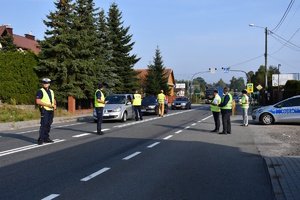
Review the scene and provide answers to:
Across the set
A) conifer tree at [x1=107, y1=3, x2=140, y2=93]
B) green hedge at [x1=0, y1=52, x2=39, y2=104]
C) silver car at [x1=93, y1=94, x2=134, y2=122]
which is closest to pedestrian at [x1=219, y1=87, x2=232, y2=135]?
silver car at [x1=93, y1=94, x2=134, y2=122]

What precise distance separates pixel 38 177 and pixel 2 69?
21017mm

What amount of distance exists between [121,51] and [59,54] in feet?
44.2

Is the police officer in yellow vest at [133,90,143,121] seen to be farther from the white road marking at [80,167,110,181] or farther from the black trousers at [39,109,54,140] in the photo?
the white road marking at [80,167,110,181]

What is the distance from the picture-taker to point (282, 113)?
1698 cm

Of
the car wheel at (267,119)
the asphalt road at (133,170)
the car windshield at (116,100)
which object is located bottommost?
the asphalt road at (133,170)

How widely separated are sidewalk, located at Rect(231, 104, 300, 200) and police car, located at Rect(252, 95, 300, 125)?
8.81m

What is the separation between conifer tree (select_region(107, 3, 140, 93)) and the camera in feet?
128

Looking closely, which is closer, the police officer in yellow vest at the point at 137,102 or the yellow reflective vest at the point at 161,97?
the police officer in yellow vest at the point at 137,102

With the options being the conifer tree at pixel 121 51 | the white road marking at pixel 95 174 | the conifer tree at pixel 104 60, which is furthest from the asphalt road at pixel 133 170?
the conifer tree at pixel 121 51

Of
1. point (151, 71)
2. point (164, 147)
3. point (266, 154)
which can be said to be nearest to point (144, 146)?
point (164, 147)

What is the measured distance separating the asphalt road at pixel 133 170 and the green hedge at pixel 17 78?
15.0m

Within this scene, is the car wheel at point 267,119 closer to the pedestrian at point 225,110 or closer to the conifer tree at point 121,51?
the pedestrian at point 225,110

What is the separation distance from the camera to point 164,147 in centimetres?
1004

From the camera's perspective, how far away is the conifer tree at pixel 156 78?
177 feet
